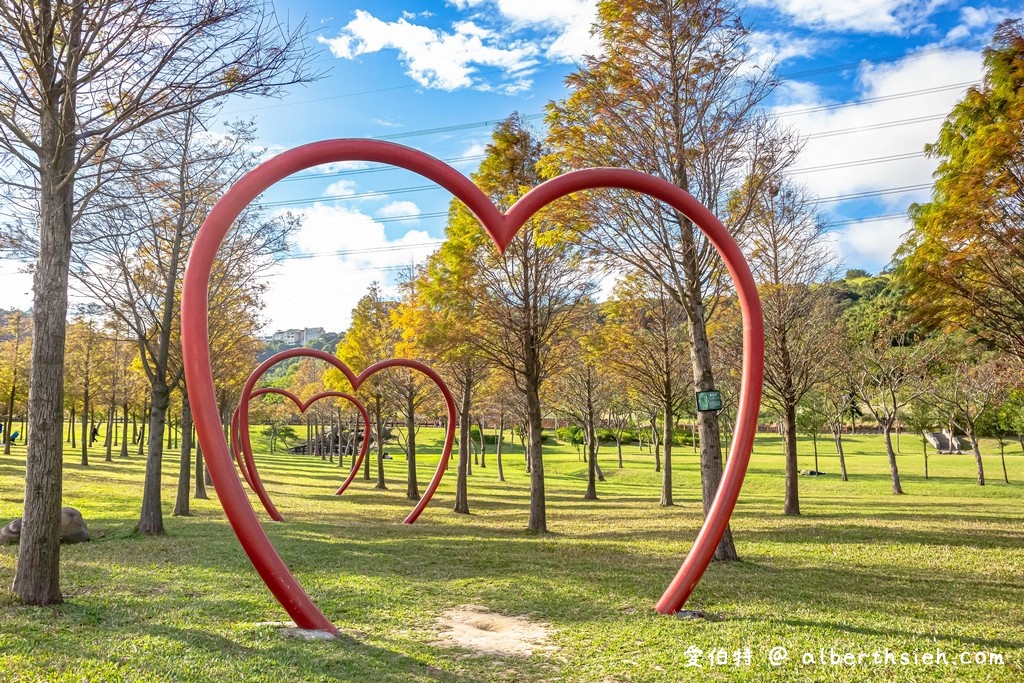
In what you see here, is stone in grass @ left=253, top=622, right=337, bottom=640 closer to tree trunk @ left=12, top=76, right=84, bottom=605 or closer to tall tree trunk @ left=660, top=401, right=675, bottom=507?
tree trunk @ left=12, top=76, right=84, bottom=605

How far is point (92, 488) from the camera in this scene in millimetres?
22797

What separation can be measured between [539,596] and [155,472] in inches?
388

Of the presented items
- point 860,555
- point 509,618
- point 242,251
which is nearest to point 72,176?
point 509,618

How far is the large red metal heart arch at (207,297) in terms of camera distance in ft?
21.6

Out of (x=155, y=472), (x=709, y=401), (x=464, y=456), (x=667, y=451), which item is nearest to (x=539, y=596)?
(x=709, y=401)

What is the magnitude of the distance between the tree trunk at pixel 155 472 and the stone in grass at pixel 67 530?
133 centimetres

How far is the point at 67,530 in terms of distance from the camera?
39.9 feet

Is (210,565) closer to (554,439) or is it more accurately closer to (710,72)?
(710,72)

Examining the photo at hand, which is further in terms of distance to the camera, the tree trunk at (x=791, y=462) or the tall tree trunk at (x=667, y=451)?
the tall tree trunk at (x=667, y=451)

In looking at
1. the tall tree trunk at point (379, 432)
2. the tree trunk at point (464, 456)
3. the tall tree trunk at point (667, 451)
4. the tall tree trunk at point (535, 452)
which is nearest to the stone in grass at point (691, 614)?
the tall tree trunk at point (535, 452)

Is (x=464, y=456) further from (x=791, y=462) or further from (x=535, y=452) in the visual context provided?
(x=791, y=462)

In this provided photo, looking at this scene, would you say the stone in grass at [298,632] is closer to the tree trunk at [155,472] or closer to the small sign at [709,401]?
the small sign at [709,401]

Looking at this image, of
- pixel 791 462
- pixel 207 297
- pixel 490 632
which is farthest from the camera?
pixel 791 462

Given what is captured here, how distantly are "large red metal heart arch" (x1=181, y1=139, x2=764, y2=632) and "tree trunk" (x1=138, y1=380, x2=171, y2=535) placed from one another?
8439mm
